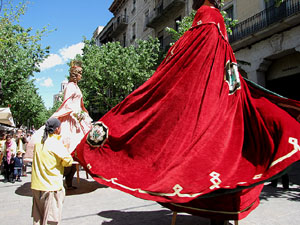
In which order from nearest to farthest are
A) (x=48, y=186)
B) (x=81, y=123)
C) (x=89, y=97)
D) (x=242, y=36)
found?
(x=48, y=186), (x=81, y=123), (x=242, y=36), (x=89, y=97)

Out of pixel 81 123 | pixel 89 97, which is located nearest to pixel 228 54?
pixel 81 123

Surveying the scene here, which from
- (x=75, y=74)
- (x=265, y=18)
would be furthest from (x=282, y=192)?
(x=265, y=18)

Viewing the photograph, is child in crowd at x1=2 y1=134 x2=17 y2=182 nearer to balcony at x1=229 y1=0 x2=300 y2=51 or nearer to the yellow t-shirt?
the yellow t-shirt

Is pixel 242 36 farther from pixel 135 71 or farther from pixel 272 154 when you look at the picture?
pixel 272 154

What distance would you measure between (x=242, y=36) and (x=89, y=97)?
45.9ft

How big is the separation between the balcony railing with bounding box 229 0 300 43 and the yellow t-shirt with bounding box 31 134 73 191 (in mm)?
11092

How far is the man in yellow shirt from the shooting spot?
2943 millimetres

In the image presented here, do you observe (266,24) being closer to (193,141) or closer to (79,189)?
(79,189)

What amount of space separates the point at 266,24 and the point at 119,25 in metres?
20.3

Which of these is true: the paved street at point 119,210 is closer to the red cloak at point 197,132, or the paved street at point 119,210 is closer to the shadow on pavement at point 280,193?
the shadow on pavement at point 280,193

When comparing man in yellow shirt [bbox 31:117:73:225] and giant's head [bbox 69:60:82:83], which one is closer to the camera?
man in yellow shirt [bbox 31:117:73:225]

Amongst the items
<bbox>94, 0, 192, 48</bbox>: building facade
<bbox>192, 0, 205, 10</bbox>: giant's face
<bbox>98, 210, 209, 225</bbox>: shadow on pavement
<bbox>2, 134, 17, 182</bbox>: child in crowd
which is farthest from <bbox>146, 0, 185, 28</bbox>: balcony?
<bbox>98, 210, 209, 225</bbox>: shadow on pavement

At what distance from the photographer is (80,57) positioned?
1888cm

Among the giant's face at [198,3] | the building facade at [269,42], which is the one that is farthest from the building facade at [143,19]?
the giant's face at [198,3]
